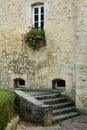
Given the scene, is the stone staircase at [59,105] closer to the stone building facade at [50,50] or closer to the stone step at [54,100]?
the stone step at [54,100]

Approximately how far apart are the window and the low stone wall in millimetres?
4635

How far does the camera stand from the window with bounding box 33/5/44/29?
14.6 m

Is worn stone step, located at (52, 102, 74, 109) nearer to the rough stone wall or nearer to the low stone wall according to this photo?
the rough stone wall

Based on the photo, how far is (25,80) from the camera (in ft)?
48.5

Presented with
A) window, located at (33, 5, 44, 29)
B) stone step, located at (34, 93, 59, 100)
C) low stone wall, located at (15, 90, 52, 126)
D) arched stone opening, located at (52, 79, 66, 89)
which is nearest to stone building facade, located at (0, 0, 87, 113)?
arched stone opening, located at (52, 79, 66, 89)

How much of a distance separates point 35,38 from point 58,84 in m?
2.25

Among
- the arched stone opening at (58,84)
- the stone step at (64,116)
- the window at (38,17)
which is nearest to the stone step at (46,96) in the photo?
the arched stone opening at (58,84)

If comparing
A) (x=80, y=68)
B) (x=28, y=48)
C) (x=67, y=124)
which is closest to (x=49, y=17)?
(x=28, y=48)

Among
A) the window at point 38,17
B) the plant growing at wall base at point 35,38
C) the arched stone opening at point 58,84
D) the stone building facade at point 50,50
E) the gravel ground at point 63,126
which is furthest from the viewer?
the window at point 38,17

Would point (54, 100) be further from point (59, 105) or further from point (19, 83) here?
point (19, 83)

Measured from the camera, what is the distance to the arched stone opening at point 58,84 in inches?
547

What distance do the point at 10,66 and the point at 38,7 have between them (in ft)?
10.1

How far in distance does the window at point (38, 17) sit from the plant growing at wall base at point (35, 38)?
0.34 m

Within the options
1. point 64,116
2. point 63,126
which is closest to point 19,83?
point 64,116
